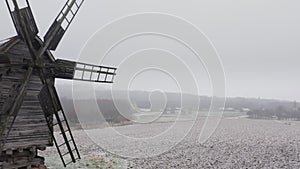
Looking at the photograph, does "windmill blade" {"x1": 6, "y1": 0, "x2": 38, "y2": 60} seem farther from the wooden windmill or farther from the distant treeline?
the distant treeline

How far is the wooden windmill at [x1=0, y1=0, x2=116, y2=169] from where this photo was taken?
13.6 metres

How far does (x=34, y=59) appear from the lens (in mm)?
14281

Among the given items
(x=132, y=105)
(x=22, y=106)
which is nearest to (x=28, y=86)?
(x=22, y=106)

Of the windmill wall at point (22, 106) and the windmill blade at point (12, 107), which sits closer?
the windmill blade at point (12, 107)

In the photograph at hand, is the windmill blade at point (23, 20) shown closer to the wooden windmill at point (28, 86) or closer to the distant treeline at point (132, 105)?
the wooden windmill at point (28, 86)

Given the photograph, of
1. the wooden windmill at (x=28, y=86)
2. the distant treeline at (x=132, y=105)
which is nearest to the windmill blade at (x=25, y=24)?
the wooden windmill at (x=28, y=86)

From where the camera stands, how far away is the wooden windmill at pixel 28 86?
13.6 meters

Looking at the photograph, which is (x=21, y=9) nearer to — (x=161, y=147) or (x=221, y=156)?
(x=221, y=156)

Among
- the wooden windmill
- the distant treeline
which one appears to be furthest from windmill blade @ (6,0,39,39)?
the distant treeline

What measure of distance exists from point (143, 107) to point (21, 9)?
29.2m

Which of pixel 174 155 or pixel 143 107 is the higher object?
pixel 143 107

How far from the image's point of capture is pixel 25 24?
571 inches

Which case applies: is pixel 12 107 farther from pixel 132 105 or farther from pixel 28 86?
pixel 132 105

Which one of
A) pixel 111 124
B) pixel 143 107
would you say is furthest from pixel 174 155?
pixel 111 124
